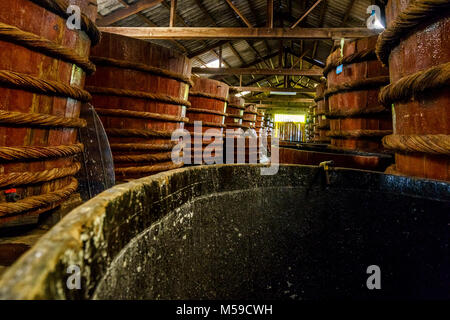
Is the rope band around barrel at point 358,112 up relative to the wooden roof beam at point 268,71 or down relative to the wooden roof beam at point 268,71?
down

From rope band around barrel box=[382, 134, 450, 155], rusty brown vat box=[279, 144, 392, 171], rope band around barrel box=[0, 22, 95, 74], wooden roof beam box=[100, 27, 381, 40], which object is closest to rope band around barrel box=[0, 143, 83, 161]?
rope band around barrel box=[0, 22, 95, 74]

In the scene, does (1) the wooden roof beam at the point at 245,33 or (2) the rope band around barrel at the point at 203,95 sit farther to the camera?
(1) the wooden roof beam at the point at 245,33

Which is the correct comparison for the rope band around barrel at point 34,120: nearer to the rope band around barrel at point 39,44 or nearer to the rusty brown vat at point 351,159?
the rope band around barrel at point 39,44

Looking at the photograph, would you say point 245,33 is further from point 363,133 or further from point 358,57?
point 363,133

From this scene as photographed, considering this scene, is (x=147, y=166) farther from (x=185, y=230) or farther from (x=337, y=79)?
(x=337, y=79)

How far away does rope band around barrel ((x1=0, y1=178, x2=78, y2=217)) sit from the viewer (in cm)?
125

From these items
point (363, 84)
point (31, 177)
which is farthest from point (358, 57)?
point (31, 177)

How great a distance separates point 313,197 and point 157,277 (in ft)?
3.31

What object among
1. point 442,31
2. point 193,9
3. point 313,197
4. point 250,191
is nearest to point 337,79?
point 442,31

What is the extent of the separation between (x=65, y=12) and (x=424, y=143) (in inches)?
85.3

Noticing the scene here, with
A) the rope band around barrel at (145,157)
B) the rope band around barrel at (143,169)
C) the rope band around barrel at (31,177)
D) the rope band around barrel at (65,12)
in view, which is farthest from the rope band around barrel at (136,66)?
the rope band around barrel at (31,177)

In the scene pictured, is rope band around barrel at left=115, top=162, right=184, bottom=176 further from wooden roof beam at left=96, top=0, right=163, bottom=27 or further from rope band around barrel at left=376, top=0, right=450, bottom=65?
wooden roof beam at left=96, top=0, right=163, bottom=27

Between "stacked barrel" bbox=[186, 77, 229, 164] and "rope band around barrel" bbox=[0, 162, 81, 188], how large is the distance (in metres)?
2.70

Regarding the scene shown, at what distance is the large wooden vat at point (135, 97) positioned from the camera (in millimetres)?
2469
